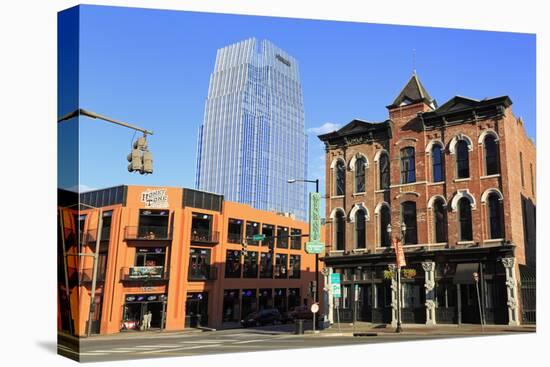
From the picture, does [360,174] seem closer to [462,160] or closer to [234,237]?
[462,160]

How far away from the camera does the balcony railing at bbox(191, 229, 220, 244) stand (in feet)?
79.3

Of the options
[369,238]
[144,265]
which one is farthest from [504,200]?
[144,265]

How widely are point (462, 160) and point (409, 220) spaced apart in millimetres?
4417

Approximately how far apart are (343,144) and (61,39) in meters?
18.8

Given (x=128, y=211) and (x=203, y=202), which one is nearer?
(x=128, y=211)

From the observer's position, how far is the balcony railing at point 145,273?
22188mm

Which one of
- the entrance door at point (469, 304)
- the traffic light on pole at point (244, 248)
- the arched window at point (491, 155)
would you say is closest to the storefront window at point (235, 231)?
the traffic light on pole at point (244, 248)

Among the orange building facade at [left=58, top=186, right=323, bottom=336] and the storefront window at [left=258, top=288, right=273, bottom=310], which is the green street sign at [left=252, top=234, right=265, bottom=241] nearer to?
the orange building facade at [left=58, top=186, right=323, bottom=336]

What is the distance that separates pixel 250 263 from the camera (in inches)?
1027

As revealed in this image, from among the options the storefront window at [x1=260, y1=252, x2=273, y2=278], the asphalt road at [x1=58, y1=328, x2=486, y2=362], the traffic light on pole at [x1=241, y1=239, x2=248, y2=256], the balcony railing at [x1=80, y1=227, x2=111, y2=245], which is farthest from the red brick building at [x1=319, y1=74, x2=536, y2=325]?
the balcony railing at [x1=80, y1=227, x2=111, y2=245]

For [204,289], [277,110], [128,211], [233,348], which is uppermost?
[277,110]

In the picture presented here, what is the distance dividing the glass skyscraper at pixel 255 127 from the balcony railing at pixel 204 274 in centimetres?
643

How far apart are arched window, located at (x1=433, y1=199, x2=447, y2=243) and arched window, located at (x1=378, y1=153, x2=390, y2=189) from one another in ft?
9.95

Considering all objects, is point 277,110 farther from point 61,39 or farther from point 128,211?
point 61,39
